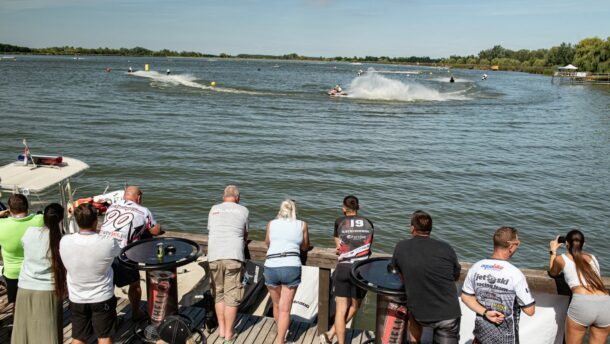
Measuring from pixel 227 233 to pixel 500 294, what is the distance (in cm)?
280

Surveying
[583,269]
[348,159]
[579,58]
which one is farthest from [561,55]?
[583,269]

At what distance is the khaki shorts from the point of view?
18.0 ft

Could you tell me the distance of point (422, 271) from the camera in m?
4.54

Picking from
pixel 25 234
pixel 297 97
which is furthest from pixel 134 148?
pixel 297 97

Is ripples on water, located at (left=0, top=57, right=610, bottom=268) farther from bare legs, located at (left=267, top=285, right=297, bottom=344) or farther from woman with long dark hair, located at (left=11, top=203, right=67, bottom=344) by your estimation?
woman with long dark hair, located at (left=11, top=203, right=67, bottom=344)

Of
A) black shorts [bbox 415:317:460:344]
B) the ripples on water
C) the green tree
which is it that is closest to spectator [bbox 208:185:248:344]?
black shorts [bbox 415:317:460:344]

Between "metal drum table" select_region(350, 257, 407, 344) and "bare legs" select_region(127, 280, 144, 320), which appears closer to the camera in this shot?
"metal drum table" select_region(350, 257, 407, 344)

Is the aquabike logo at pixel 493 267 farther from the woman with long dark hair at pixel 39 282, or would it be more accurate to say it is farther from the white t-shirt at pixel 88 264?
the woman with long dark hair at pixel 39 282

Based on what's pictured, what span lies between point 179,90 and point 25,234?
47280mm

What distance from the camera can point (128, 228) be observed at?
5.66m

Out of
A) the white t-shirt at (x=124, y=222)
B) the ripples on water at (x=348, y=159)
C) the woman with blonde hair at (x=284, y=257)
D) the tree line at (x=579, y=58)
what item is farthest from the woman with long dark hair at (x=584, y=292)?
the tree line at (x=579, y=58)

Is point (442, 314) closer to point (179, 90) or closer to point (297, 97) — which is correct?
point (297, 97)

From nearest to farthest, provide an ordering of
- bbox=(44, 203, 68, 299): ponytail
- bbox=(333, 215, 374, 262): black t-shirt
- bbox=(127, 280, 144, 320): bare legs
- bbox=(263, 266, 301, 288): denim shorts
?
bbox=(44, 203, 68, 299): ponytail → bbox=(263, 266, 301, 288): denim shorts → bbox=(333, 215, 374, 262): black t-shirt → bbox=(127, 280, 144, 320): bare legs

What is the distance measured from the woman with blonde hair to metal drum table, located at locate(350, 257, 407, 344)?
0.63 metres
